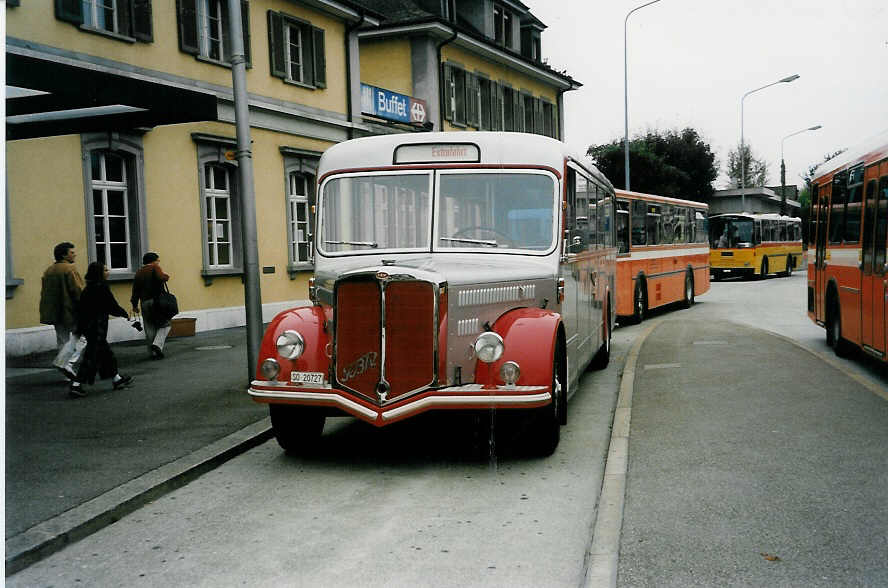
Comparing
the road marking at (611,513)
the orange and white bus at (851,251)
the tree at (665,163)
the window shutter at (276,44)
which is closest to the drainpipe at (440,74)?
the window shutter at (276,44)

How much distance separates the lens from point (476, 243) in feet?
25.3

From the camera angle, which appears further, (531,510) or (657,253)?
(657,253)

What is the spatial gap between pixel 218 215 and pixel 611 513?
15.2 meters

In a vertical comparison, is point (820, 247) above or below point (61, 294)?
above

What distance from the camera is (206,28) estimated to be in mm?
18688

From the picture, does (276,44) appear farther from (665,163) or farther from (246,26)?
(665,163)

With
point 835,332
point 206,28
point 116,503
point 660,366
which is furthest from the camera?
point 206,28

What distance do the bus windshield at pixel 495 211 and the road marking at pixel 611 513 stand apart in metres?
1.77

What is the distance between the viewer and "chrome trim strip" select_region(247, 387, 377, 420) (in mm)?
6498

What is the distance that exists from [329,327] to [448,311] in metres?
1.01

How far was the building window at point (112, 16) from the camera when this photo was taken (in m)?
15.1

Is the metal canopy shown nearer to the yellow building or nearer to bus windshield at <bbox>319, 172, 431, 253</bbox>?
the yellow building

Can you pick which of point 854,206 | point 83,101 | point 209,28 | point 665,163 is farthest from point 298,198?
point 665,163

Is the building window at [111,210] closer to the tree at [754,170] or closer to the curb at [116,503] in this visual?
the curb at [116,503]
